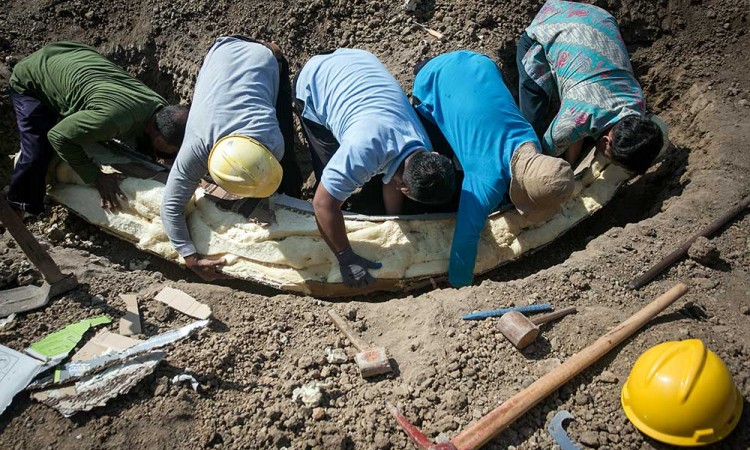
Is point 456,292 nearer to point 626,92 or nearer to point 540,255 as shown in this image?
point 540,255

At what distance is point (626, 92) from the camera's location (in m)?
3.25

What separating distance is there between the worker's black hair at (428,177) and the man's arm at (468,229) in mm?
379

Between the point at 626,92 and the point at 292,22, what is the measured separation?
9.19 ft

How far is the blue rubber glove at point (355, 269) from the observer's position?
10.00 ft

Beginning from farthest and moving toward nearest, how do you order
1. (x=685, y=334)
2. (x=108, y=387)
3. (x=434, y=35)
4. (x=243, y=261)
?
(x=434, y=35)
(x=243, y=261)
(x=685, y=334)
(x=108, y=387)

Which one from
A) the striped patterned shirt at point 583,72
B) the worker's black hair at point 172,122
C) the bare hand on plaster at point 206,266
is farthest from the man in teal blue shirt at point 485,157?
the worker's black hair at point 172,122

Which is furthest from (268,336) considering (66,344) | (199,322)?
(66,344)

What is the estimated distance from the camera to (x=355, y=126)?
277 cm

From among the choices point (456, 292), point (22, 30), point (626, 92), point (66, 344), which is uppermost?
point (22, 30)

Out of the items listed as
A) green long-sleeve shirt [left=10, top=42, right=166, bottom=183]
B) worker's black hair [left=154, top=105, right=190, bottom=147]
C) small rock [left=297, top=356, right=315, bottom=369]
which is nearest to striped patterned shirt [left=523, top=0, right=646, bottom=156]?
small rock [left=297, top=356, right=315, bottom=369]

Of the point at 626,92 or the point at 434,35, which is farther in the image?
the point at 434,35

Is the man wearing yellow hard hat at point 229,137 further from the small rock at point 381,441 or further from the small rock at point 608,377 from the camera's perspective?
the small rock at point 608,377

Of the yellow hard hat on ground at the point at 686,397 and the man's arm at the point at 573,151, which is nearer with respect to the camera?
the yellow hard hat on ground at the point at 686,397

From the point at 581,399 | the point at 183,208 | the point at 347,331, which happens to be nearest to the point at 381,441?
the point at 347,331
